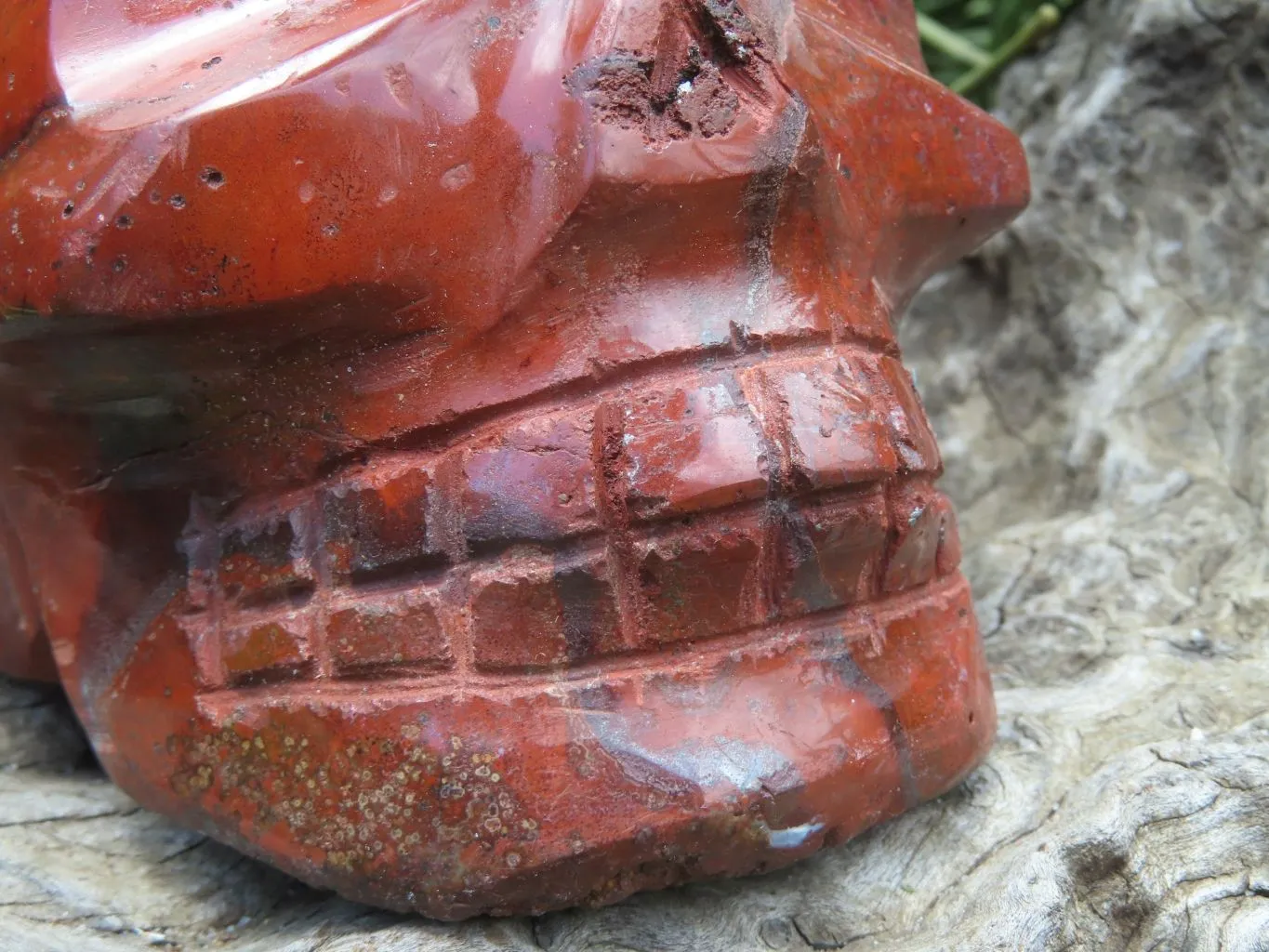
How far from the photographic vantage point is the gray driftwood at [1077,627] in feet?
3.33

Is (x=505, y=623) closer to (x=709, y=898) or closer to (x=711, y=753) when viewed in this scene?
(x=711, y=753)

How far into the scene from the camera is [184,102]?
93 centimetres

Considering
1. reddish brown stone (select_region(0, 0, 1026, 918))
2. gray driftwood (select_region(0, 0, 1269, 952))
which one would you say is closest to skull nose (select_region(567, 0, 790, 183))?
reddish brown stone (select_region(0, 0, 1026, 918))

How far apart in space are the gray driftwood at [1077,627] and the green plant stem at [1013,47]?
39 mm

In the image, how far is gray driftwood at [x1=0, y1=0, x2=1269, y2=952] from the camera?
3.33ft

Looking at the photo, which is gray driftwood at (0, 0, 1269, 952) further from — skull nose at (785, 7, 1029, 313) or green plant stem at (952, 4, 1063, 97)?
skull nose at (785, 7, 1029, 313)

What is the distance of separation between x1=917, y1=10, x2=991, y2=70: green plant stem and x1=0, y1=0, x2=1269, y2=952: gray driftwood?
124mm

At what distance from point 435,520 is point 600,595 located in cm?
16

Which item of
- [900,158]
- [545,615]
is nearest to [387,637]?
[545,615]

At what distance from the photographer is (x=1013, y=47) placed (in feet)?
6.88

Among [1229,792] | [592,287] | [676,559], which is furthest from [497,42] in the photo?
[1229,792]

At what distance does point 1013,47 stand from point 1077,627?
3.91 ft

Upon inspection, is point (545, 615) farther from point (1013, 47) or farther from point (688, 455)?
point (1013, 47)

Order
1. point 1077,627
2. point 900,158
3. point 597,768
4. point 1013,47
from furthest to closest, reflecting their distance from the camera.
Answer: point 1013,47
point 1077,627
point 900,158
point 597,768
